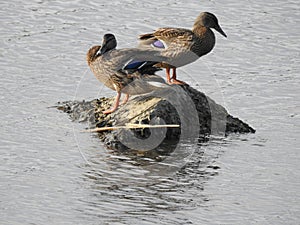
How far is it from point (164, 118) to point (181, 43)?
1.17 m

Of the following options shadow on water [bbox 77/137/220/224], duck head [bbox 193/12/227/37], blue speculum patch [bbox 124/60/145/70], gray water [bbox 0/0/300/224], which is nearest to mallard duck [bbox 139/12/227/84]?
duck head [bbox 193/12/227/37]

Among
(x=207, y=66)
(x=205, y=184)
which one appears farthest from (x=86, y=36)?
(x=205, y=184)

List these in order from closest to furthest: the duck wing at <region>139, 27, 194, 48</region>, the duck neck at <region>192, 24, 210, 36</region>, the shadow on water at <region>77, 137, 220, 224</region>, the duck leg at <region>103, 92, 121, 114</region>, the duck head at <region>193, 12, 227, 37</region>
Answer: the shadow on water at <region>77, 137, 220, 224</region>, the duck leg at <region>103, 92, 121, 114</region>, the duck wing at <region>139, 27, 194, 48</region>, the duck neck at <region>192, 24, 210, 36</region>, the duck head at <region>193, 12, 227, 37</region>

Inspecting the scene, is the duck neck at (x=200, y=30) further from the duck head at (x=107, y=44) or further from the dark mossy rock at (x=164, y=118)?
the duck head at (x=107, y=44)

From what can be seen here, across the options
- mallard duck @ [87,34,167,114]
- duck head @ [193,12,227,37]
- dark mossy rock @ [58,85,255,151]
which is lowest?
dark mossy rock @ [58,85,255,151]

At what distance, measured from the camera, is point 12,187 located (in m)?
9.11

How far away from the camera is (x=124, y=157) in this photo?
10227 mm

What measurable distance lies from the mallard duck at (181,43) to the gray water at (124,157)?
1.04 m

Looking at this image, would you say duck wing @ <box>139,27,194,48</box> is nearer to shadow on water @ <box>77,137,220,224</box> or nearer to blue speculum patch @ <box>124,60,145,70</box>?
Answer: blue speculum patch @ <box>124,60,145,70</box>

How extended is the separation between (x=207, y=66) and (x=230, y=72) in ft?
1.32

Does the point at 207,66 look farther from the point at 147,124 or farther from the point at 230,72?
the point at 147,124

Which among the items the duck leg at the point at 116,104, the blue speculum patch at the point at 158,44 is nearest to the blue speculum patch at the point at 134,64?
the duck leg at the point at 116,104

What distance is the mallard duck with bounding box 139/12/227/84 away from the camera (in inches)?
444

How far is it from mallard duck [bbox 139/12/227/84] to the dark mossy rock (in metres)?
0.37
